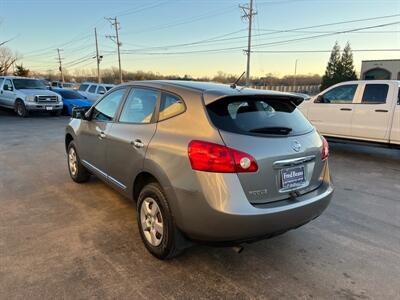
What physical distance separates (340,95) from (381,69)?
38900mm

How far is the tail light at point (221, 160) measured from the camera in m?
2.59

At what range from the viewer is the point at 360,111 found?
8.25 meters

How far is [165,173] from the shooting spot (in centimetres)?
291

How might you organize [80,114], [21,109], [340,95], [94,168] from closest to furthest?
[94,168] → [80,114] → [340,95] → [21,109]

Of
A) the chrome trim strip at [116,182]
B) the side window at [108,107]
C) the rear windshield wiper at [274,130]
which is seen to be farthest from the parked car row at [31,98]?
the rear windshield wiper at [274,130]

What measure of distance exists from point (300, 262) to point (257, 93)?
171cm

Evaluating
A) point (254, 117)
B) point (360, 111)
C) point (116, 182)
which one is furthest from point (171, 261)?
point (360, 111)

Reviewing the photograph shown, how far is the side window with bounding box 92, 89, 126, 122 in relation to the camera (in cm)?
418

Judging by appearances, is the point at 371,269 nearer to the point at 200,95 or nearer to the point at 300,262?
the point at 300,262

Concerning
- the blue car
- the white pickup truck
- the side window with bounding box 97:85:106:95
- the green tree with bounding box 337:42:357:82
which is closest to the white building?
the green tree with bounding box 337:42:357:82

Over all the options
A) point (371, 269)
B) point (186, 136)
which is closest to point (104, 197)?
point (186, 136)

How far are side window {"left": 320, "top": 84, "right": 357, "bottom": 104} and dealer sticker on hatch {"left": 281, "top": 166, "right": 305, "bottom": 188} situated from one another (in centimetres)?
640

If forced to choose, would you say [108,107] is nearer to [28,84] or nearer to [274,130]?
[274,130]

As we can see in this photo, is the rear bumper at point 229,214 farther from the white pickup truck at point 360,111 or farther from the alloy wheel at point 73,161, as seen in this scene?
the white pickup truck at point 360,111
